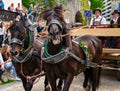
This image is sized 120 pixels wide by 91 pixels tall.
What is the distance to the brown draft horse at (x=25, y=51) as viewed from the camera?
18.9 feet

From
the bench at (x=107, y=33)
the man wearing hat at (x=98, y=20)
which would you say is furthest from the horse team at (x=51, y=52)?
the man wearing hat at (x=98, y=20)

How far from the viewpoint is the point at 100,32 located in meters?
8.84

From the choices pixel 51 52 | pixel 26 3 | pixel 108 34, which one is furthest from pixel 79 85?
pixel 26 3

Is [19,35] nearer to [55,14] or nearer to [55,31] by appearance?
[55,14]

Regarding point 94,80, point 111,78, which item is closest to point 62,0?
point 111,78

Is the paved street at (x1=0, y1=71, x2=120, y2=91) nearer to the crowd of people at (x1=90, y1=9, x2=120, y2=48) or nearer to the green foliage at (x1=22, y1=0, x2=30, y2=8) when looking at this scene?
the crowd of people at (x1=90, y1=9, x2=120, y2=48)

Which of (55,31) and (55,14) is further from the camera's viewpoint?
(55,14)

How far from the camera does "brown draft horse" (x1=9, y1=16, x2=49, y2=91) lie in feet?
18.9

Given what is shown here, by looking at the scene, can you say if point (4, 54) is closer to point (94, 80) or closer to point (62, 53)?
point (94, 80)

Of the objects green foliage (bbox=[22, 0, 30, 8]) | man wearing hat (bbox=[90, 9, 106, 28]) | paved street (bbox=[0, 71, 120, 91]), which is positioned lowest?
paved street (bbox=[0, 71, 120, 91])

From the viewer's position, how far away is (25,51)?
20.4ft

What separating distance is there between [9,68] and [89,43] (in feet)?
11.8

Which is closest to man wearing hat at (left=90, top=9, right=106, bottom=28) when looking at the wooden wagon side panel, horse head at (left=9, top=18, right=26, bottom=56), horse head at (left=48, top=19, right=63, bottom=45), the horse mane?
horse head at (left=9, top=18, right=26, bottom=56)

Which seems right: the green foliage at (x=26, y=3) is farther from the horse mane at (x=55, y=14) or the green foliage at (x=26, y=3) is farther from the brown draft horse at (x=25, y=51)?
the horse mane at (x=55, y=14)
